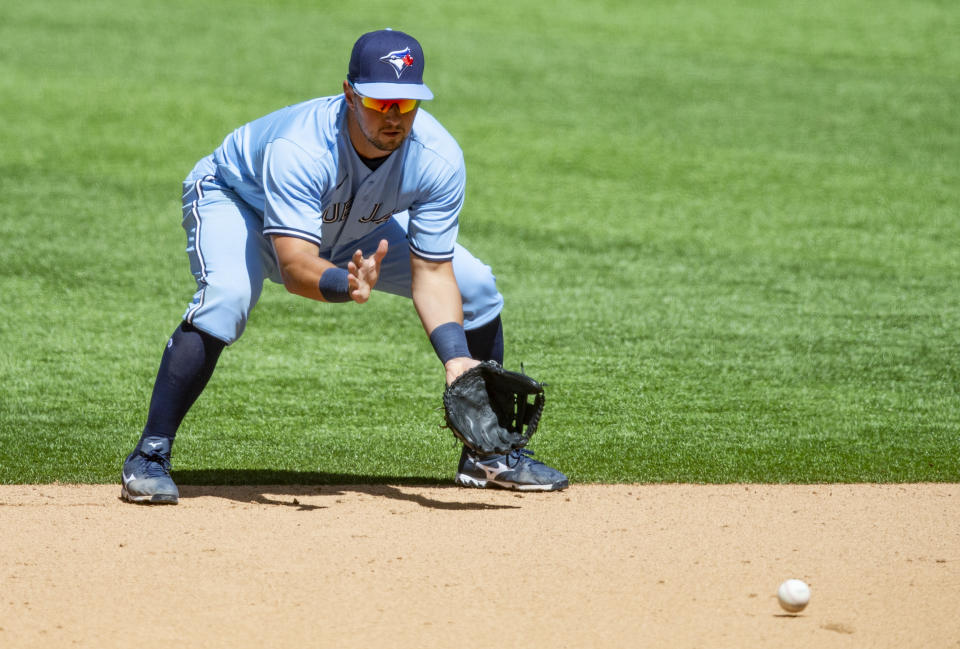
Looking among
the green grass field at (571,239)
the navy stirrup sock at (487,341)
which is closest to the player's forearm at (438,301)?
the navy stirrup sock at (487,341)

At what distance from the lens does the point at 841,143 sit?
42.2ft

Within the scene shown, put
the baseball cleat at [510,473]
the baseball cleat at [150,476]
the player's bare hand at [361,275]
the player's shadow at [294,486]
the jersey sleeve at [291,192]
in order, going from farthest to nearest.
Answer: the baseball cleat at [510,473] < the player's shadow at [294,486] < the baseball cleat at [150,476] < the jersey sleeve at [291,192] < the player's bare hand at [361,275]

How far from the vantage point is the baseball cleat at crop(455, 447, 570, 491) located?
5082 mm

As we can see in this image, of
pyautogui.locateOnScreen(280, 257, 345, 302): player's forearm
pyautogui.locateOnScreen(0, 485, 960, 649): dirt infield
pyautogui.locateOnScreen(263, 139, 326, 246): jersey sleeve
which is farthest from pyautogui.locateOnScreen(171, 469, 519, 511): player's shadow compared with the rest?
pyautogui.locateOnScreen(263, 139, 326, 246): jersey sleeve

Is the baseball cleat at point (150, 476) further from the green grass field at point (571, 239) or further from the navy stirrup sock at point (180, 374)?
the green grass field at point (571, 239)

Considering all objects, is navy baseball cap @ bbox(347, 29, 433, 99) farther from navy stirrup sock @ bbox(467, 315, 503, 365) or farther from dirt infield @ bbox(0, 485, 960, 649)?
dirt infield @ bbox(0, 485, 960, 649)

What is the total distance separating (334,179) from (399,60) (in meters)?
0.48

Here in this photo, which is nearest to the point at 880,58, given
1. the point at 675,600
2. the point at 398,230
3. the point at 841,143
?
the point at 841,143

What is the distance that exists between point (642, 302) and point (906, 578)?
4.50 m

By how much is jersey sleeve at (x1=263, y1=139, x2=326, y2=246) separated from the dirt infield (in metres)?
1.00

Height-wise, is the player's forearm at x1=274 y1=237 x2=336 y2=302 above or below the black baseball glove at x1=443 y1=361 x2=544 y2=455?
above

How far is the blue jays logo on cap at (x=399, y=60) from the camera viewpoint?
4.45 m

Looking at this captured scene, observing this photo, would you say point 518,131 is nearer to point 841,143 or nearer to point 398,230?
point 841,143

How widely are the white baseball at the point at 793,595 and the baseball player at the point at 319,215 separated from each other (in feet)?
4.75
